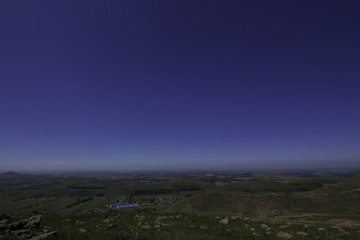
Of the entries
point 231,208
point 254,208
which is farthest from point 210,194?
point 254,208

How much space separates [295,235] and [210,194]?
82276 millimetres

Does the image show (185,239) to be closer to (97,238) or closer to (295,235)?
(97,238)

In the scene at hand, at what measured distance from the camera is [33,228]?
14.7m

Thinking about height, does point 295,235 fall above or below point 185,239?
below

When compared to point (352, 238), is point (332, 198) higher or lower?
lower

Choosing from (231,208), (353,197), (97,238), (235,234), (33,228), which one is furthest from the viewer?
(231,208)

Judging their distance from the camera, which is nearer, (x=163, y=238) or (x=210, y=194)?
(x=163, y=238)

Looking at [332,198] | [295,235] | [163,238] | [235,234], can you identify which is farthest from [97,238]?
[332,198]

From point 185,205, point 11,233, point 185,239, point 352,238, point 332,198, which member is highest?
point 11,233

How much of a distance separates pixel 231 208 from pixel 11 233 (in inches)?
3262

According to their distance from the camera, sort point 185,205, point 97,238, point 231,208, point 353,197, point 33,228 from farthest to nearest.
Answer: point 185,205 → point 231,208 → point 353,197 → point 33,228 → point 97,238

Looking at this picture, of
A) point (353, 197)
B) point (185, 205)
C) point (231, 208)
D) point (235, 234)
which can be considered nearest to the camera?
point (235, 234)

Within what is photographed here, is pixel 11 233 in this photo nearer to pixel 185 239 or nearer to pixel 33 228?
pixel 33 228

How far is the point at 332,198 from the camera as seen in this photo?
239 ft
